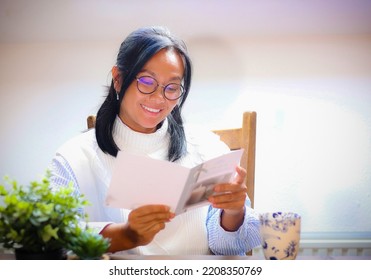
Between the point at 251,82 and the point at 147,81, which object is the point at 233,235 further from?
the point at 251,82

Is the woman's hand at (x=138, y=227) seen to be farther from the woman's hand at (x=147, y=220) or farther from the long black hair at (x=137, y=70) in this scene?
the long black hair at (x=137, y=70)

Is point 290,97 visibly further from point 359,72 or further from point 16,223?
point 16,223

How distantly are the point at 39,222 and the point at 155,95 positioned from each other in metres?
0.55

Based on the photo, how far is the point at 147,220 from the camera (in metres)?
1.10

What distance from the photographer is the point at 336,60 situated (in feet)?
5.49

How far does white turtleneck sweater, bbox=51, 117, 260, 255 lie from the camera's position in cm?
128

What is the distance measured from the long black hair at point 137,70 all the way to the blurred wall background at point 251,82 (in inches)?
7.9

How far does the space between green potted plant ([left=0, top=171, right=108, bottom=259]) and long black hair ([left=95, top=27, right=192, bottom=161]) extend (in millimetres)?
444

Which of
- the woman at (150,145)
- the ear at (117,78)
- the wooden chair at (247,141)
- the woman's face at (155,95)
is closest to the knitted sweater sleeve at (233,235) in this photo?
the woman at (150,145)

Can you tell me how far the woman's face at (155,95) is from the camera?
133 centimetres

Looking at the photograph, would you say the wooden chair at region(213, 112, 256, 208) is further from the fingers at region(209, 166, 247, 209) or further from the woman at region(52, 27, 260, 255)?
the fingers at region(209, 166, 247, 209)

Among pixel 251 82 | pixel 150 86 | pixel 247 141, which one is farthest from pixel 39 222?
pixel 251 82
